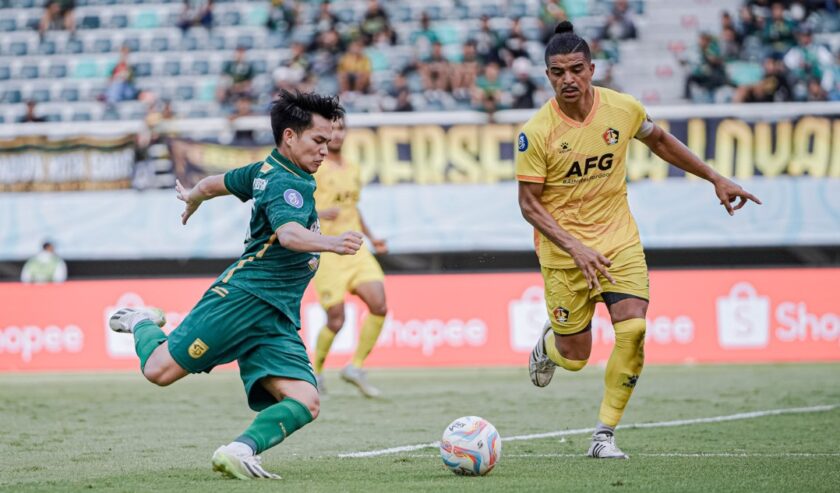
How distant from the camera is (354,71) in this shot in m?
22.8

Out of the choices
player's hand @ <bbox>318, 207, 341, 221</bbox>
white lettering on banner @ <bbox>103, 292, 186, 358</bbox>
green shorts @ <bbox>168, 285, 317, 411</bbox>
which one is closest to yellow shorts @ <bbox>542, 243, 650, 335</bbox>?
green shorts @ <bbox>168, 285, 317, 411</bbox>

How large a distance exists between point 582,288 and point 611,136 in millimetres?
970

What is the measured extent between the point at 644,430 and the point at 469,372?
7.68 meters

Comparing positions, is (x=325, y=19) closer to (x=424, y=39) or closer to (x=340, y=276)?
(x=424, y=39)

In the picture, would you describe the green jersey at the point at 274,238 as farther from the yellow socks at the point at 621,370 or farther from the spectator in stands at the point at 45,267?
the spectator in stands at the point at 45,267

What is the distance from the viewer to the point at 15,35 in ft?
87.5

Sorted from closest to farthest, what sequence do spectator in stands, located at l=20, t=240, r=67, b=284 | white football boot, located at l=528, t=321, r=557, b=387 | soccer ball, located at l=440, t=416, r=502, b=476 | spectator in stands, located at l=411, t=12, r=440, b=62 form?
soccer ball, located at l=440, t=416, r=502, b=476
white football boot, located at l=528, t=321, r=557, b=387
spectator in stands, located at l=20, t=240, r=67, b=284
spectator in stands, located at l=411, t=12, r=440, b=62

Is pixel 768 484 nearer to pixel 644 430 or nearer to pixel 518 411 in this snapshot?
pixel 644 430

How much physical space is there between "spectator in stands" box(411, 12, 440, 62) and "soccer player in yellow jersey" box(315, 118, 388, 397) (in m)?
10.1

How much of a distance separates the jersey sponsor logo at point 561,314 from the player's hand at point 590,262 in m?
0.64

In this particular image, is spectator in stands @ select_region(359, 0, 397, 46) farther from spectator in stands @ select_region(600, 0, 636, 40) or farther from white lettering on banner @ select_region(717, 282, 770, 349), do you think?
white lettering on banner @ select_region(717, 282, 770, 349)

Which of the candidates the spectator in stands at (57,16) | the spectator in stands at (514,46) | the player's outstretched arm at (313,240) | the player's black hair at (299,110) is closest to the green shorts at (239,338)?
the player's outstretched arm at (313,240)

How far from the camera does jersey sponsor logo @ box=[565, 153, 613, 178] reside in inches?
310

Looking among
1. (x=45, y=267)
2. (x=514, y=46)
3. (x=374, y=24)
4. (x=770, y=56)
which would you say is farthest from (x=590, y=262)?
(x=374, y=24)
